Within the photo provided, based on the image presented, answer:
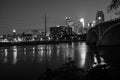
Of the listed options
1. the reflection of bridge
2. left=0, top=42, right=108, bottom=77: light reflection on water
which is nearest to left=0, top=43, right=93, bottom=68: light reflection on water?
left=0, top=42, right=108, bottom=77: light reflection on water

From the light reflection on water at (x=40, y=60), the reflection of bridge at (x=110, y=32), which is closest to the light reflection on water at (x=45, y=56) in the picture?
the light reflection on water at (x=40, y=60)

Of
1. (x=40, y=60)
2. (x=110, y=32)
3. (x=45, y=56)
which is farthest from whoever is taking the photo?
(x=110, y=32)

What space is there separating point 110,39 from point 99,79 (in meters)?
48.8

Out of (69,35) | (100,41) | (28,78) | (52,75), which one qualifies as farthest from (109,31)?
(69,35)

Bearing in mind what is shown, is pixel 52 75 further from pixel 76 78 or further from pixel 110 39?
pixel 110 39

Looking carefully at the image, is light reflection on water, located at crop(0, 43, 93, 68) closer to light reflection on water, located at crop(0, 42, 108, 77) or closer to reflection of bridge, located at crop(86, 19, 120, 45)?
light reflection on water, located at crop(0, 42, 108, 77)

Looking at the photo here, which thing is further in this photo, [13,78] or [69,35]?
[69,35]

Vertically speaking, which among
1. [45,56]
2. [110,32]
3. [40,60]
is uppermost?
[110,32]

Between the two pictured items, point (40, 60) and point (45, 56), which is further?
point (45, 56)

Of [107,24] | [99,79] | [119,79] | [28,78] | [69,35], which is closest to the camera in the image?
[99,79]

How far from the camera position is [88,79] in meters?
9.07

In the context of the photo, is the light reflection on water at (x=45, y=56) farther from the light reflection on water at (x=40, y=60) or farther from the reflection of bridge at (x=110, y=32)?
the reflection of bridge at (x=110, y=32)

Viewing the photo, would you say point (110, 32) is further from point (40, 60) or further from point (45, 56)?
point (40, 60)

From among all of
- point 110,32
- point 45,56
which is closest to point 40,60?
point 45,56
